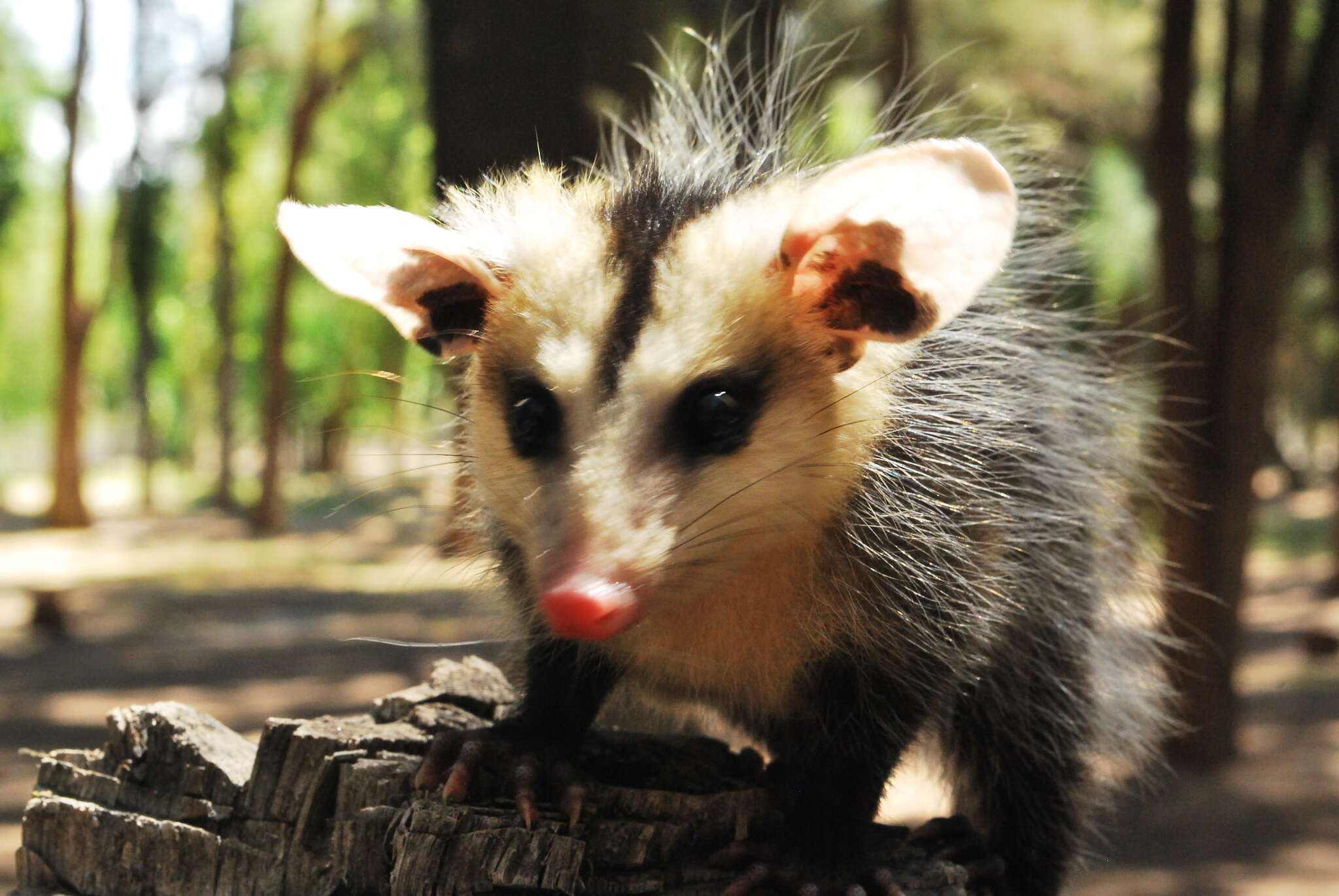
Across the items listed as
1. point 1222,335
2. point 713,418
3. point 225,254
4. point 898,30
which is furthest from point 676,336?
point 225,254

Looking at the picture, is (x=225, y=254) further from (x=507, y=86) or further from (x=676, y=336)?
(x=676, y=336)

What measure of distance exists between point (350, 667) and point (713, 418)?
25.3ft

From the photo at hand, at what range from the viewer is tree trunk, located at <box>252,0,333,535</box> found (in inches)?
574

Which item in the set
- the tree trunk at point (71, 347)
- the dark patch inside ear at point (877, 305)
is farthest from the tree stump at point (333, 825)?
the tree trunk at point (71, 347)

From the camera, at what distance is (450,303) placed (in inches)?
78.7

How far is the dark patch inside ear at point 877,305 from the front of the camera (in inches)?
67.5

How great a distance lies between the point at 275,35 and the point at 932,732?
19.6 meters

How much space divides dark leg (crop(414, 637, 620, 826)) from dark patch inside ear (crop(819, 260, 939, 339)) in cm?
74

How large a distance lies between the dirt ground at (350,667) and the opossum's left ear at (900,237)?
928mm

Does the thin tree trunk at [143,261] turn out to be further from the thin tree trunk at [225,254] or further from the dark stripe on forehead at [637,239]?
the dark stripe on forehead at [637,239]

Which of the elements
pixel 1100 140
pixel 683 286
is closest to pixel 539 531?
pixel 683 286

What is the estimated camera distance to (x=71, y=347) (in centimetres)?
1678

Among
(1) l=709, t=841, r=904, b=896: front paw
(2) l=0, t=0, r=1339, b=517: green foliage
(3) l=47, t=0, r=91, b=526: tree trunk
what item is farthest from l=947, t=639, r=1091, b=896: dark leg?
(3) l=47, t=0, r=91, b=526: tree trunk

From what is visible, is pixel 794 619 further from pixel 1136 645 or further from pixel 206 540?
pixel 206 540
